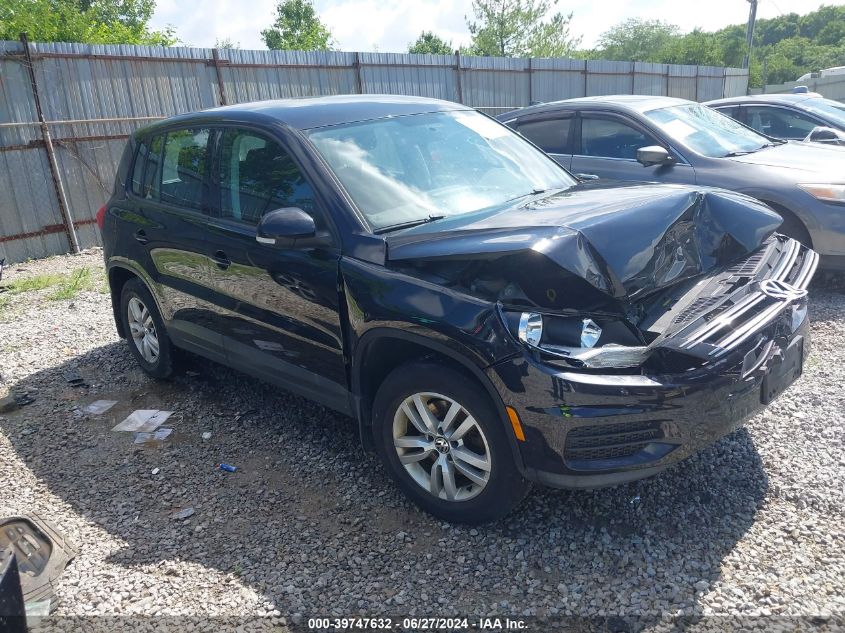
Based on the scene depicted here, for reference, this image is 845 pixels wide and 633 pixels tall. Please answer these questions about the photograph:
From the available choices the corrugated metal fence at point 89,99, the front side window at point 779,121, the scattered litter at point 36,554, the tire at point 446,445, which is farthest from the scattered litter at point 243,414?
the front side window at point 779,121

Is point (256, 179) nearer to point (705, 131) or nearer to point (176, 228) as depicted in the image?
point (176, 228)

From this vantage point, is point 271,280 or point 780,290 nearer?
point 780,290

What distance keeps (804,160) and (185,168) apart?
215 inches

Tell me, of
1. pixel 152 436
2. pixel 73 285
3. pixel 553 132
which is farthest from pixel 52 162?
pixel 553 132

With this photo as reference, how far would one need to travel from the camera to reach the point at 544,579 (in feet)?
9.33

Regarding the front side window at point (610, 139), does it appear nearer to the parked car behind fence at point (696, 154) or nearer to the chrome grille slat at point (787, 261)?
the parked car behind fence at point (696, 154)

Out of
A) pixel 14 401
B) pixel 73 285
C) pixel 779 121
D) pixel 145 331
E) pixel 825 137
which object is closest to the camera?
pixel 14 401

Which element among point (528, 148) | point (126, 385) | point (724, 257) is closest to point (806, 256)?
point (724, 257)

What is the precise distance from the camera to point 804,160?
6.41 meters

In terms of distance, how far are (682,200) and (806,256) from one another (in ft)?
3.16

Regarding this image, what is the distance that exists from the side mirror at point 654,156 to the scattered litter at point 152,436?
4574 millimetres

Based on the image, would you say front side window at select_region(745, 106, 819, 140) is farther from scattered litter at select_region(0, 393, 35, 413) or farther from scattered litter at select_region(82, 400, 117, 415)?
scattered litter at select_region(0, 393, 35, 413)

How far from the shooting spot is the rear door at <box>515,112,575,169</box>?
23.4 feet

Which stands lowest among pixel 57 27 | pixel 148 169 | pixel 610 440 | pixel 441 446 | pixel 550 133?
pixel 441 446
